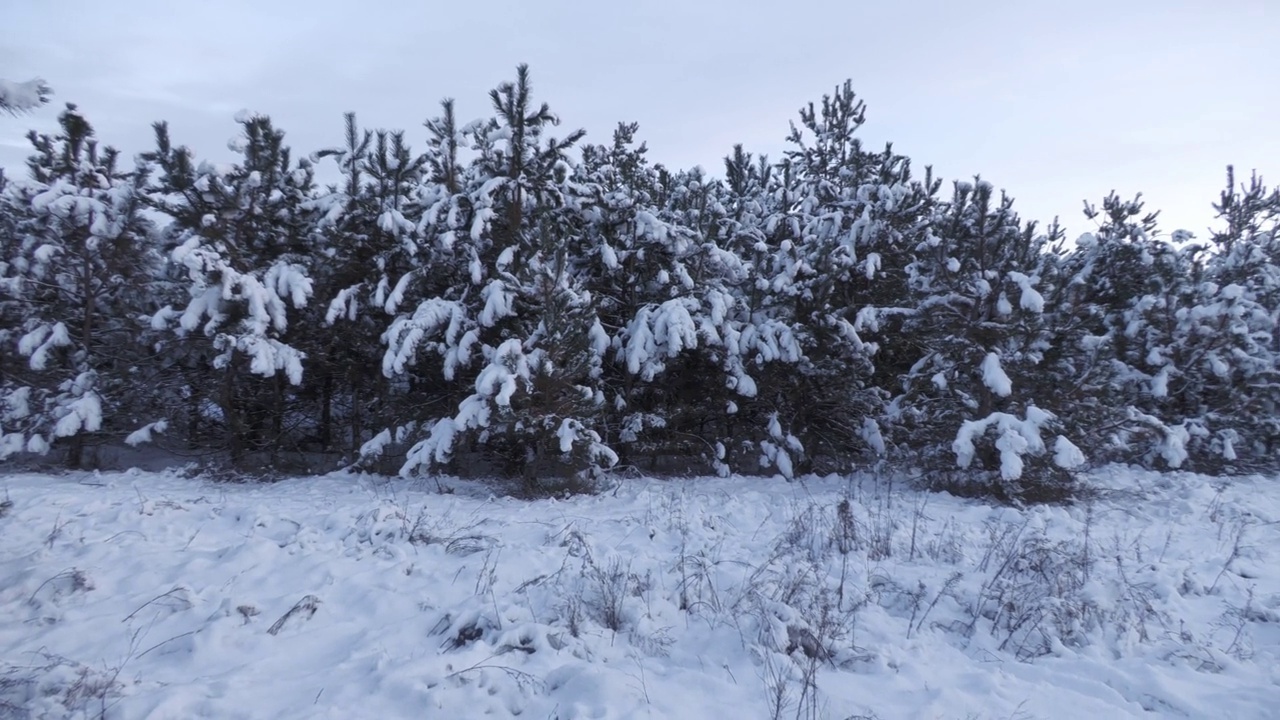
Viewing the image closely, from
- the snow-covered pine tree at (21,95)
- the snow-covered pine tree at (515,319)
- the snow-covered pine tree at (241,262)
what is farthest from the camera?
the snow-covered pine tree at (241,262)

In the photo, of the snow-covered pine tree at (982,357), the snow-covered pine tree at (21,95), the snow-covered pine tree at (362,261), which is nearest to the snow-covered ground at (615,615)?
the snow-covered pine tree at (982,357)

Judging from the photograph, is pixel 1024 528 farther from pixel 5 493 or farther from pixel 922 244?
pixel 5 493

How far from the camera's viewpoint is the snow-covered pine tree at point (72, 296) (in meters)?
11.1

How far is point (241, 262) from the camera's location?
10.9 metres

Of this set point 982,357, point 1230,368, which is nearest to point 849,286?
point 982,357

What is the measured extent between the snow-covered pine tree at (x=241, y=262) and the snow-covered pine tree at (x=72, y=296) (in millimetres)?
1440

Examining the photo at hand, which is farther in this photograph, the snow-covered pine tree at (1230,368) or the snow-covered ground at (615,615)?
the snow-covered pine tree at (1230,368)

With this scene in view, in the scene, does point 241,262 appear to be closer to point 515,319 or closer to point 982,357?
point 515,319

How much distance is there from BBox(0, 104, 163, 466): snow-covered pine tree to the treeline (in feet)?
0.17

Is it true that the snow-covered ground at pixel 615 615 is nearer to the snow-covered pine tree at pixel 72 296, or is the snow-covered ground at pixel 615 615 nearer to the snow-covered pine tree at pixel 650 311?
the snow-covered pine tree at pixel 650 311

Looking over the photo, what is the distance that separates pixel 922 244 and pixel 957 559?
6266mm

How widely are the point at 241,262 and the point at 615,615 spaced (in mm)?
9632

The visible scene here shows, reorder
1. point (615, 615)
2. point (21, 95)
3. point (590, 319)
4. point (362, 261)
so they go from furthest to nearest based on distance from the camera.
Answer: point (362, 261) < point (590, 319) < point (615, 615) < point (21, 95)

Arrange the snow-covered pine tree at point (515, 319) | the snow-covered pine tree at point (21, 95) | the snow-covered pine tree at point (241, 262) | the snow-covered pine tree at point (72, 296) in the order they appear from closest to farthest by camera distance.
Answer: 1. the snow-covered pine tree at point (21, 95)
2. the snow-covered pine tree at point (515, 319)
3. the snow-covered pine tree at point (241, 262)
4. the snow-covered pine tree at point (72, 296)
